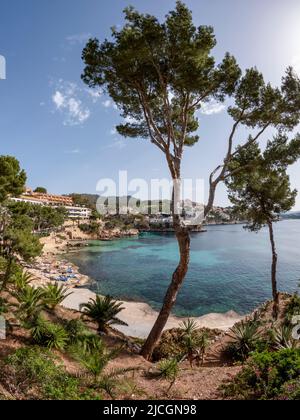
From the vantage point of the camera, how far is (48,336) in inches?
305

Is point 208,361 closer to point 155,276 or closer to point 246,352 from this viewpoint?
point 246,352

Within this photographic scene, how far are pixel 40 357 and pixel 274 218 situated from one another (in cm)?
1499

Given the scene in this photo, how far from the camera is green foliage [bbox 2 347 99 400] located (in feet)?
16.8

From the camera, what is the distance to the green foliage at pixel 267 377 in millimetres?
4969

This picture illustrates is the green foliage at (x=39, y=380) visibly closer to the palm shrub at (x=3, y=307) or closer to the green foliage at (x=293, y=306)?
the palm shrub at (x=3, y=307)

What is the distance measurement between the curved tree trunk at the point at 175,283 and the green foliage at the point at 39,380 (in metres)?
4.14

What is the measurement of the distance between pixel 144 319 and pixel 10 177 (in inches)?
533

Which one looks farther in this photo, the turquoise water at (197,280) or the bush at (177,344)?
the turquoise water at (197,280)

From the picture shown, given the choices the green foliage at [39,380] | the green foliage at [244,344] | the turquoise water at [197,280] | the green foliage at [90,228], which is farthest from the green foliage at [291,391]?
the green foliage at [90,228]

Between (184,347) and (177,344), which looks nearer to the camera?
(184,347)

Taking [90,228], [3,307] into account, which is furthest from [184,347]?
[90,228]

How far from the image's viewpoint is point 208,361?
30.6ft

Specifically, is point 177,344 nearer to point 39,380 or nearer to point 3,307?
point 39,380

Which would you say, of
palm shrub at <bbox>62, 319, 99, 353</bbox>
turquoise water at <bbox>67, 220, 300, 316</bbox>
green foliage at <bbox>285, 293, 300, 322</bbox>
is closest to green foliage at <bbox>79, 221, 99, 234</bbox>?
turquoise water at <bbox>67, 220, 300, 316</bbox>
